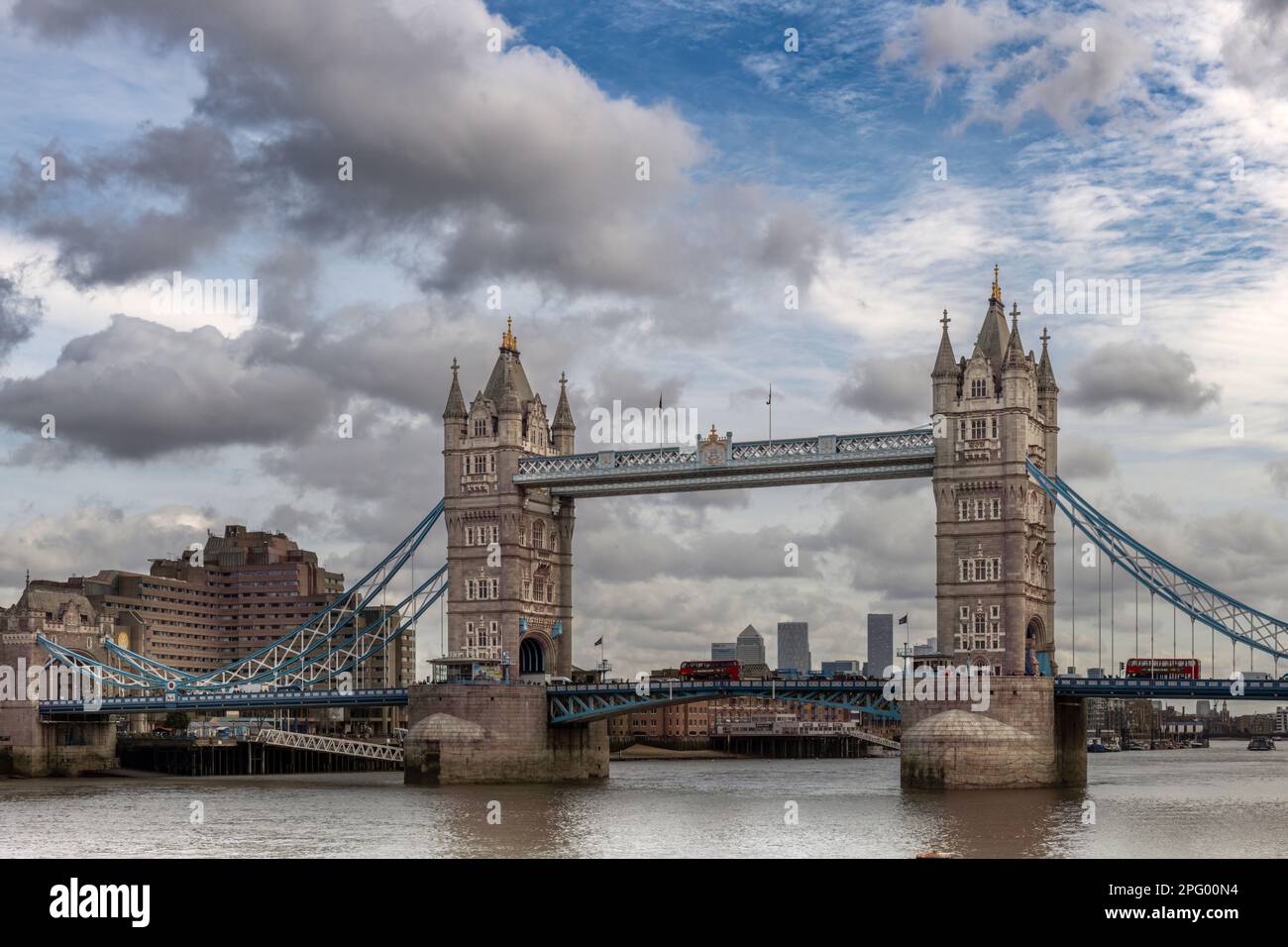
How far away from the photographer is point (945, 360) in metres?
91.9

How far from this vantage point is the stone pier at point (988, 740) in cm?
8225

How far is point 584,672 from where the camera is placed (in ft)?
353

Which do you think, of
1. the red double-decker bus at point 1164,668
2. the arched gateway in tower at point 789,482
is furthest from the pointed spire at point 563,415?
the red double-decker bus at point 1164,668

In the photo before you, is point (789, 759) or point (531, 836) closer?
point (531, 836)

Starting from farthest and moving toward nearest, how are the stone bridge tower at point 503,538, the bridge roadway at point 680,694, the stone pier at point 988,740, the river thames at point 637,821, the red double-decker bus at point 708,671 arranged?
the stone bridge tower at point 503,538 → the red double-decker bus at point 708,671 → the bridge roadway at point 680,694 → the stone pier at point 988,740 → the river thames at point 637,821

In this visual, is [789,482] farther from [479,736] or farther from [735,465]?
[479,736]

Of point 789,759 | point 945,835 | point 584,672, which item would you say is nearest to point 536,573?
point 584,672

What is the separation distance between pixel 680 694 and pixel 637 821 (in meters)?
27.3

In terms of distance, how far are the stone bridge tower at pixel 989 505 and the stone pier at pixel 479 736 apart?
2595 cm

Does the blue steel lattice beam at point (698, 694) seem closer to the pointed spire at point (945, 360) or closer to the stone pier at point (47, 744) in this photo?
the pointed spire at point (945, 360)

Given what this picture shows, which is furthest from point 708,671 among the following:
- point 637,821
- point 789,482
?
point 637,821

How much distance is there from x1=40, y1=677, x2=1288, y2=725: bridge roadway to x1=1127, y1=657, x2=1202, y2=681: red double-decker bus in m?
1.19
